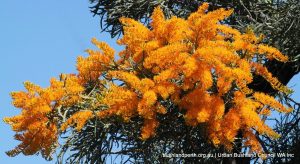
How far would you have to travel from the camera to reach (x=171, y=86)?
28.2 feet

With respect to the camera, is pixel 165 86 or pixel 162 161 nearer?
pixel 165 86

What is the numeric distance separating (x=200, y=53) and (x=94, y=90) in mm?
2236

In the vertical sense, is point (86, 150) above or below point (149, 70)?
below

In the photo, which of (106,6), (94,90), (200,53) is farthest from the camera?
(106,6)

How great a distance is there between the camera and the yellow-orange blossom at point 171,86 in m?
8.48

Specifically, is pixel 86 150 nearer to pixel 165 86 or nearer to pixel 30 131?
pixel 30 131

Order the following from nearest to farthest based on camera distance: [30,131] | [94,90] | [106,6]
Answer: [30,131] < [94,90] < [106,6]

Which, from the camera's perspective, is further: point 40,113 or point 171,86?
point 40,113

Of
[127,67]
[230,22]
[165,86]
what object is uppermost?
[230,22]

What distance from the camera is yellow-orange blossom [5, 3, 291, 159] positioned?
8.48 m

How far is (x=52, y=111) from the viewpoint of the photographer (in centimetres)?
944

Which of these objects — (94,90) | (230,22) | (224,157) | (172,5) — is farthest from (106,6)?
(224,157)

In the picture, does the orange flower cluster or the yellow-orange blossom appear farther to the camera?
the orange flower cluster

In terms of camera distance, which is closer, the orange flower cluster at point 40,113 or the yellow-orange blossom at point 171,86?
the yellow-orange blossom at point 171,86
